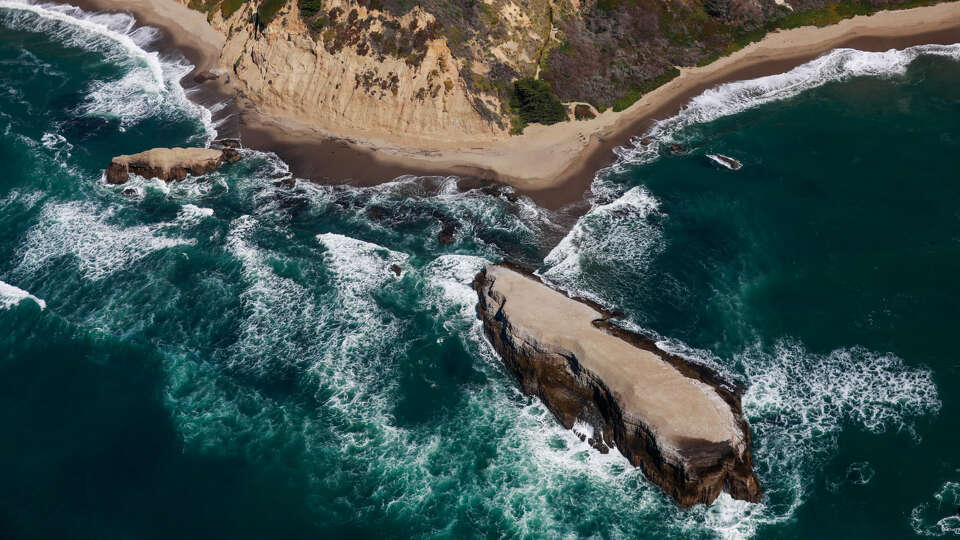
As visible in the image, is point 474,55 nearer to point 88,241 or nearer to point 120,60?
point 88,241

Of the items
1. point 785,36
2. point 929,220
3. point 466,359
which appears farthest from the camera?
point 785,36

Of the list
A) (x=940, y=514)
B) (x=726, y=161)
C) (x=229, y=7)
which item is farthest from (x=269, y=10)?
(x=940, y=514)

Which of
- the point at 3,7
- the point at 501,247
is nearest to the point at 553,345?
the point at 501,247

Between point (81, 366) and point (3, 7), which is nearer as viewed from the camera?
point (81, 366)

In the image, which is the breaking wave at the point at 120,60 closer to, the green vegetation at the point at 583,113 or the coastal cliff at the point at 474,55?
the coastal cliff at the point at 474,55

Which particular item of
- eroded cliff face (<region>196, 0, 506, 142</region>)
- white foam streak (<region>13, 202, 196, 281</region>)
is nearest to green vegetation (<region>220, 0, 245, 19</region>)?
eroded cliff face (<region>196, 0, 506, 142</region>)

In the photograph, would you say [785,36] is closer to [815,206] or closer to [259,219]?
[815,206]
